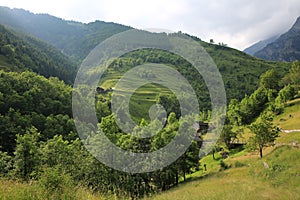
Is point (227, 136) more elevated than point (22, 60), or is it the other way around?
point (22, 60)

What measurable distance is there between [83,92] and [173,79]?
70.3 m

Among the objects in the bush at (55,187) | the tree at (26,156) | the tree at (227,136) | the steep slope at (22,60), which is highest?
the steep slope at (22,60)

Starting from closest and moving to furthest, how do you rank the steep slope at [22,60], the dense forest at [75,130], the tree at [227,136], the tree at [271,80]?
the dense forest at [75,130] < the tree at [227,136] < the tree at [271,80] < the steep slope at [22,60]

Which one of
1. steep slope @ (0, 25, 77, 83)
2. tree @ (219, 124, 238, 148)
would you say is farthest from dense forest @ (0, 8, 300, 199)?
tree @ (219, 124, 238, 148)

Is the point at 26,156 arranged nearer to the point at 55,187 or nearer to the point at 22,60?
the point at 55,187

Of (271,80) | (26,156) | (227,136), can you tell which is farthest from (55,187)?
(271,80)

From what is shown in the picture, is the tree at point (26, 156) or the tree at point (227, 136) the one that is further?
the tree at point (227, 136)

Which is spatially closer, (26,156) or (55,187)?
(55,187)

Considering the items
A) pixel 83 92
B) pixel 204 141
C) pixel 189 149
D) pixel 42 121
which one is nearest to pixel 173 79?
pixel 83 92

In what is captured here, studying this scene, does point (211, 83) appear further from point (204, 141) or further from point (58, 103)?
point (58, 103)

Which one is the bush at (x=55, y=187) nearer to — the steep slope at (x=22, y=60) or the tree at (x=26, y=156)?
the tree at (x=26, y=156)

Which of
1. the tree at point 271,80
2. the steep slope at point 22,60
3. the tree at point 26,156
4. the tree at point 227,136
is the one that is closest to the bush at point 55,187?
the tree at point 26,156

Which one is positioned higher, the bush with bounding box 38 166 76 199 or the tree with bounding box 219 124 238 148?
the bush with bounding box 38 166 76 199

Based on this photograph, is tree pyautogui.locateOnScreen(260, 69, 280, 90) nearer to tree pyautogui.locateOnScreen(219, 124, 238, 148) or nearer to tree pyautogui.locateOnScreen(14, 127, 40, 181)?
tree pyautogui.locateOnScreen(219, 124, 238, 148)
